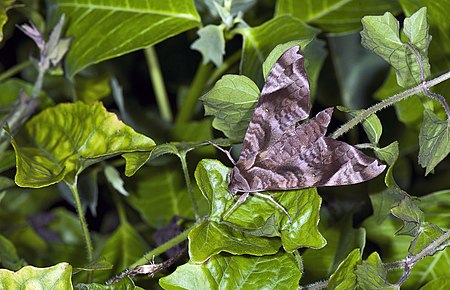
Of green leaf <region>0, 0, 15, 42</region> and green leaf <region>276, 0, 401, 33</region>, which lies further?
green leaf <region>276, 0, 401, 33</region>

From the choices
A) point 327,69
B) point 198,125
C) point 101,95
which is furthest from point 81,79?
point 327,69

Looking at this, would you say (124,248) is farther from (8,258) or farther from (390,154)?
(390,154)

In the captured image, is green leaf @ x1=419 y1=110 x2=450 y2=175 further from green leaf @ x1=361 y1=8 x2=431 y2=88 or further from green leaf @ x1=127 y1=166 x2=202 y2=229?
green leaf @ x1=127 y1=166 x2=202 y2=229

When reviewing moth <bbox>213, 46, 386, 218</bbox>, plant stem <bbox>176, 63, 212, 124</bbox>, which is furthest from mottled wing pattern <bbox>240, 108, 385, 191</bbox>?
plant stem <bbox>176, 63, 212, 124</bbox>

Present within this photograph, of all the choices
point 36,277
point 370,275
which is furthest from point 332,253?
point 36,277

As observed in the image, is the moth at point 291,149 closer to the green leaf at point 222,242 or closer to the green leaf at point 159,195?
the green leaf at point 222,242

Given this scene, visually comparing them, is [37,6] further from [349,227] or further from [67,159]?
[349,227]

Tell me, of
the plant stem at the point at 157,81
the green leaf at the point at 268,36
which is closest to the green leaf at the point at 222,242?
the green leaf at the point at 268,36
